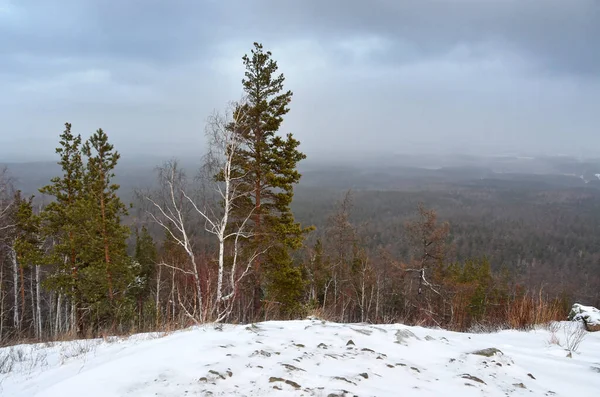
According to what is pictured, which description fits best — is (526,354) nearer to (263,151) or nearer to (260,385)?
(260,385)

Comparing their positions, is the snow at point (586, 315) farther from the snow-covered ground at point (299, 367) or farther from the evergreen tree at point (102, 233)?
the evergreen tree at point (102, 233)

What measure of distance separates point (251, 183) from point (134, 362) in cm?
1034

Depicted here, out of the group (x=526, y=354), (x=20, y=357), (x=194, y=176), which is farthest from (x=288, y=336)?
(x=194, y=176)

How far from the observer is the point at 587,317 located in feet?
29.0

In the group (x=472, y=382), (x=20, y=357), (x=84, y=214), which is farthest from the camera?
(x=84, y=214)

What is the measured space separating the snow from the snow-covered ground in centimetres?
345

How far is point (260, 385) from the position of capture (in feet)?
11.7

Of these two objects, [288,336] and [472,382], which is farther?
[288,336]

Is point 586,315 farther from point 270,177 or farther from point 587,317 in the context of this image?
point 270,177

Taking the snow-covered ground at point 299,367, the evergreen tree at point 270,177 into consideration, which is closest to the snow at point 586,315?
the snow-covered ground at point 299,367

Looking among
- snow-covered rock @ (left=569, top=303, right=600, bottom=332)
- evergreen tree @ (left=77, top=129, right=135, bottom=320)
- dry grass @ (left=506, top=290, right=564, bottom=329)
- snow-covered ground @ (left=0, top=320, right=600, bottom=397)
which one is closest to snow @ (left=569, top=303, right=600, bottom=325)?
snow-covered rock @ (left=569, top=303, right=600, bottom=332)

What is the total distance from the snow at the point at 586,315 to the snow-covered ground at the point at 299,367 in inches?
136

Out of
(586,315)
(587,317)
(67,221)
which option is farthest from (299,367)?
(67,221)

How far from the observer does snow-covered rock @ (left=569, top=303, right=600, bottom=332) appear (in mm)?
8461
